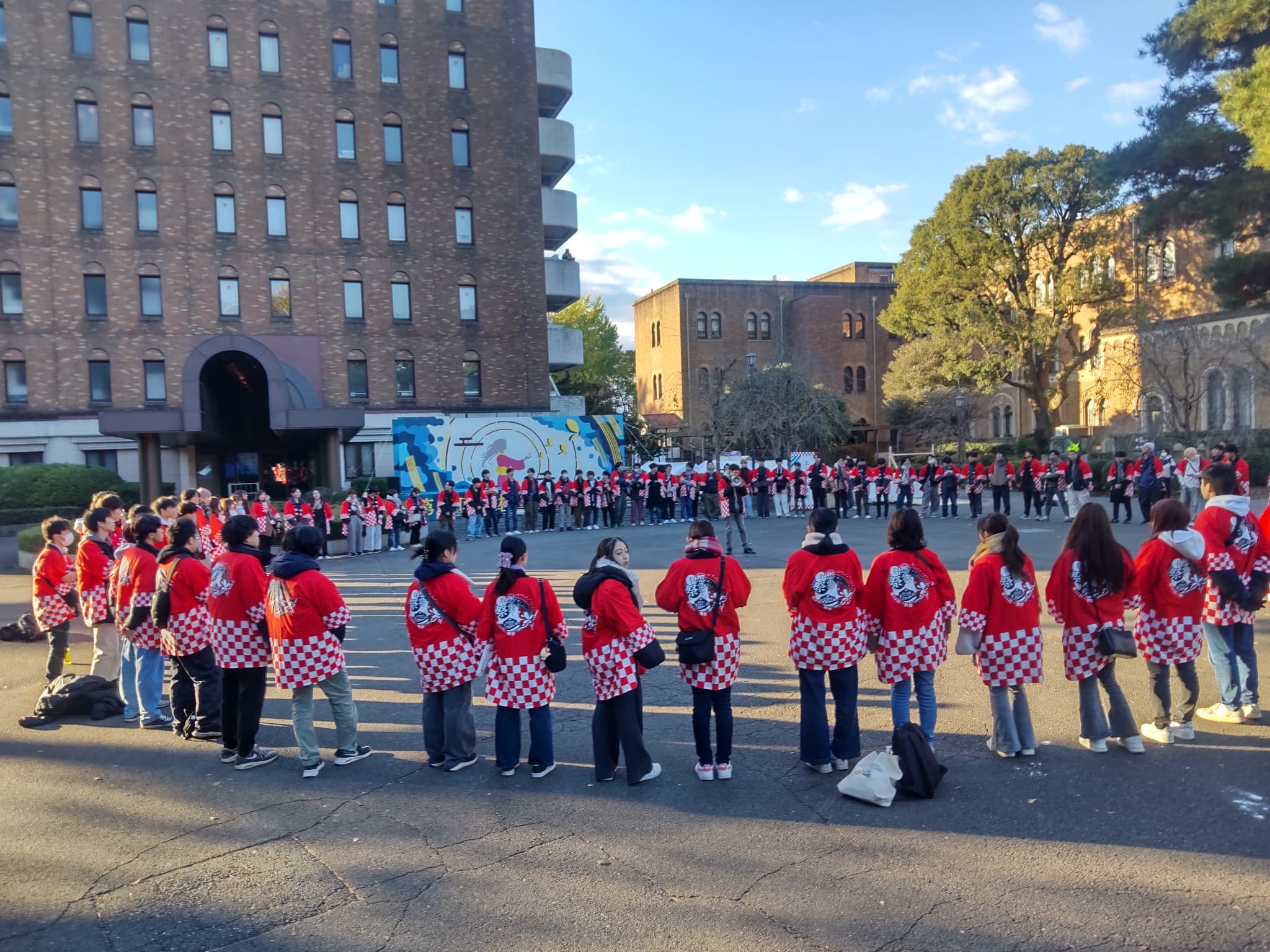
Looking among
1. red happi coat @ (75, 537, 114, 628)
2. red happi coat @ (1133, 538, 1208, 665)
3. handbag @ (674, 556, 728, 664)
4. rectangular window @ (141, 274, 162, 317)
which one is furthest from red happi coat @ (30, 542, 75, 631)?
rectangular window @ (141, 274, 162, 317)

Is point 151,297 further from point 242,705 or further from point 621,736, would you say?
point 621,736

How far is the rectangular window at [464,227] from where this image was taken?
119 feet

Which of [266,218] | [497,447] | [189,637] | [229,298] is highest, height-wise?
[266,218]

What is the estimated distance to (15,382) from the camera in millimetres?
32312

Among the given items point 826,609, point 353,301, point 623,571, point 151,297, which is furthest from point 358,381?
point 826,609

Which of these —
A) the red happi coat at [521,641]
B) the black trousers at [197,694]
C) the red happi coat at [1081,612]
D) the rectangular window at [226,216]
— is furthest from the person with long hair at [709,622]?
the rectangular window at [226,216]

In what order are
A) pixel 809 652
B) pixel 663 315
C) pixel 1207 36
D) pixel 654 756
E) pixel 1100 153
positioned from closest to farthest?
pixel 809 652 → pixel 654 756 → pixel 1207 36 → pixel 1100 153 → pixel 663 315

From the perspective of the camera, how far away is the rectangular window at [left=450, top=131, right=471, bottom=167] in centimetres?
3600

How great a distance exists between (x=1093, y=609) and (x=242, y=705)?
5946 millimetres

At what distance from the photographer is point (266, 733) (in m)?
7.30

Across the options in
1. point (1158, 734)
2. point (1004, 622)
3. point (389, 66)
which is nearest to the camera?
point (1004, 622)

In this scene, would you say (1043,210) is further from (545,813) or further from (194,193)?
(545,813)

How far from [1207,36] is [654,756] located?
17.5 m

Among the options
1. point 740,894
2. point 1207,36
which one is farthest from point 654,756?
point 1207,36
